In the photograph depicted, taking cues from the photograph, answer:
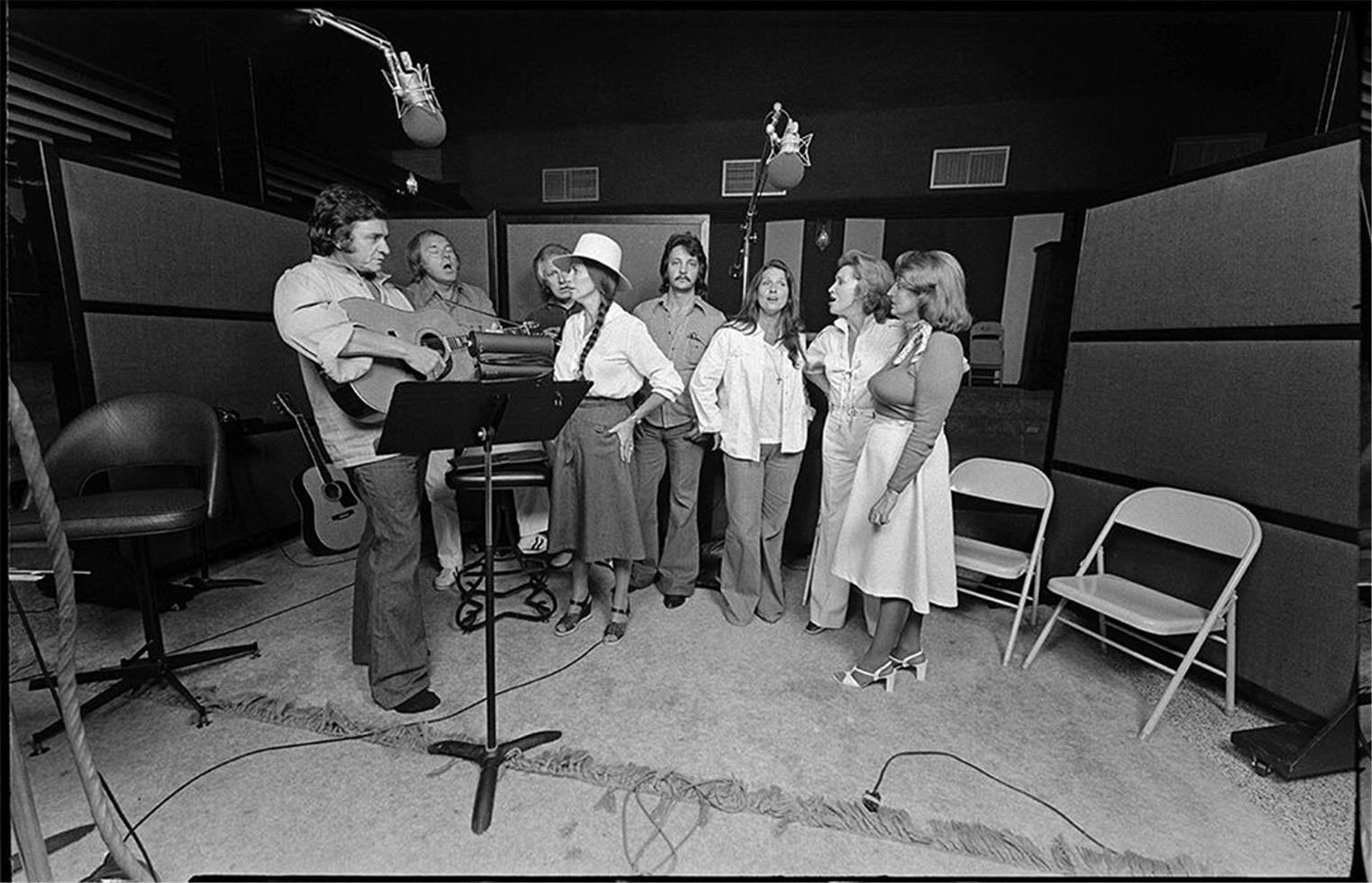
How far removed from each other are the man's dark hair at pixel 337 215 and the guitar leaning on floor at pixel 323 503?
4.76 feet

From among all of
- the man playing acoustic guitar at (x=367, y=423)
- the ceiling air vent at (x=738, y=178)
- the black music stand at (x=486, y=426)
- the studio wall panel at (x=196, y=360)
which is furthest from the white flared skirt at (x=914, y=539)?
the ceiling air vent at (x=738, y=178)

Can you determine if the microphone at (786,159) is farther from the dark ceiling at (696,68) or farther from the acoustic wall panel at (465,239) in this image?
the acoustic wall panel at (465,239)

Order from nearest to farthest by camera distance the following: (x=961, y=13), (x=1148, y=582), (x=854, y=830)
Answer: (x=961, y=13) < (x=854, y=830) < (x=1148, y=582)

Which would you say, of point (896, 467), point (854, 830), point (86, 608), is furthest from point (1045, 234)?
point (86, 608)

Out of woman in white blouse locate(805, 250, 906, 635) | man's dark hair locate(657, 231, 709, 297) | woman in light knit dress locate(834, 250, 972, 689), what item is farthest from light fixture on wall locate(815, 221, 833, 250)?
woman in light knit dress locate(834, 250, 972, 689)

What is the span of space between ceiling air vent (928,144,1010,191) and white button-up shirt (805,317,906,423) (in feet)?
9.28

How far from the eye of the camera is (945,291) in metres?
1.92

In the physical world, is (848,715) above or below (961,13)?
below

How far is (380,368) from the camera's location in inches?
72.6

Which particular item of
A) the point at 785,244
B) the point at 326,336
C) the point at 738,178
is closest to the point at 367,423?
the point at 326,336

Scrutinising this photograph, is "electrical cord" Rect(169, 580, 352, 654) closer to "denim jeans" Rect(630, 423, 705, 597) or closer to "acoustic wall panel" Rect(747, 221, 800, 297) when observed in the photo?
"denim jeans" Rect(630, 423, 705, 597)

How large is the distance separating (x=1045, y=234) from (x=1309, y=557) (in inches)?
150

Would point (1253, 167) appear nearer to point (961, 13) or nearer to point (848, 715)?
point (961, 13)

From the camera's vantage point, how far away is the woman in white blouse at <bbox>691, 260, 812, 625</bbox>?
8.31ft
